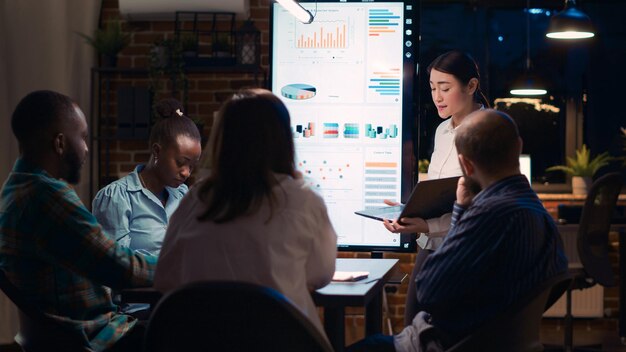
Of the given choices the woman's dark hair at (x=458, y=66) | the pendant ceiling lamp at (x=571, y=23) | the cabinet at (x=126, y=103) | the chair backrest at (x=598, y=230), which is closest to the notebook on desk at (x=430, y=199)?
the woman's dark hair at (x=458, y=66)

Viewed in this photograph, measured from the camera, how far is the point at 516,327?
82.1 inches

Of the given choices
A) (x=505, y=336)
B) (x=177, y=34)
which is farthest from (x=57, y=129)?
(x=177, y=34)

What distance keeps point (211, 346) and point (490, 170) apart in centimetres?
94

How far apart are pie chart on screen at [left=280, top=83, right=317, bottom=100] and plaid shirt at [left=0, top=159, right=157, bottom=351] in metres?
1.52

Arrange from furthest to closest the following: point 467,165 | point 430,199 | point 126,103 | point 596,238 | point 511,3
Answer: point 511,3 → point 126,103 → point 596,238 → point 430,199 → point 467,165

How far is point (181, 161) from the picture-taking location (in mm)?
2998

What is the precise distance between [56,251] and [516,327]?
1.17 m

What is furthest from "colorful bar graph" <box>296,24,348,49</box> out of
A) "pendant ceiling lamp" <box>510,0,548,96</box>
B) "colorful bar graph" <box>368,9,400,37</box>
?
"pendant ceiling lamp" <box>510,0,548,96</box>

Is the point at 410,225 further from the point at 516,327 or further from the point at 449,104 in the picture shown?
the point at 516,327

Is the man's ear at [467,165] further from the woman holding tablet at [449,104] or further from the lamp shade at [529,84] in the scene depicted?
the lamp shade at [529,84]

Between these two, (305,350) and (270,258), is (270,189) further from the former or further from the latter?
(305,350)

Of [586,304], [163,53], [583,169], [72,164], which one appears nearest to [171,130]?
[72,164]

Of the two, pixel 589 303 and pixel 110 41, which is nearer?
pixel 110 41

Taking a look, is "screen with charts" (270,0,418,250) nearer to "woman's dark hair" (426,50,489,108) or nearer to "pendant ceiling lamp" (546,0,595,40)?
"woman's dark hair" (426,50,489,108)
